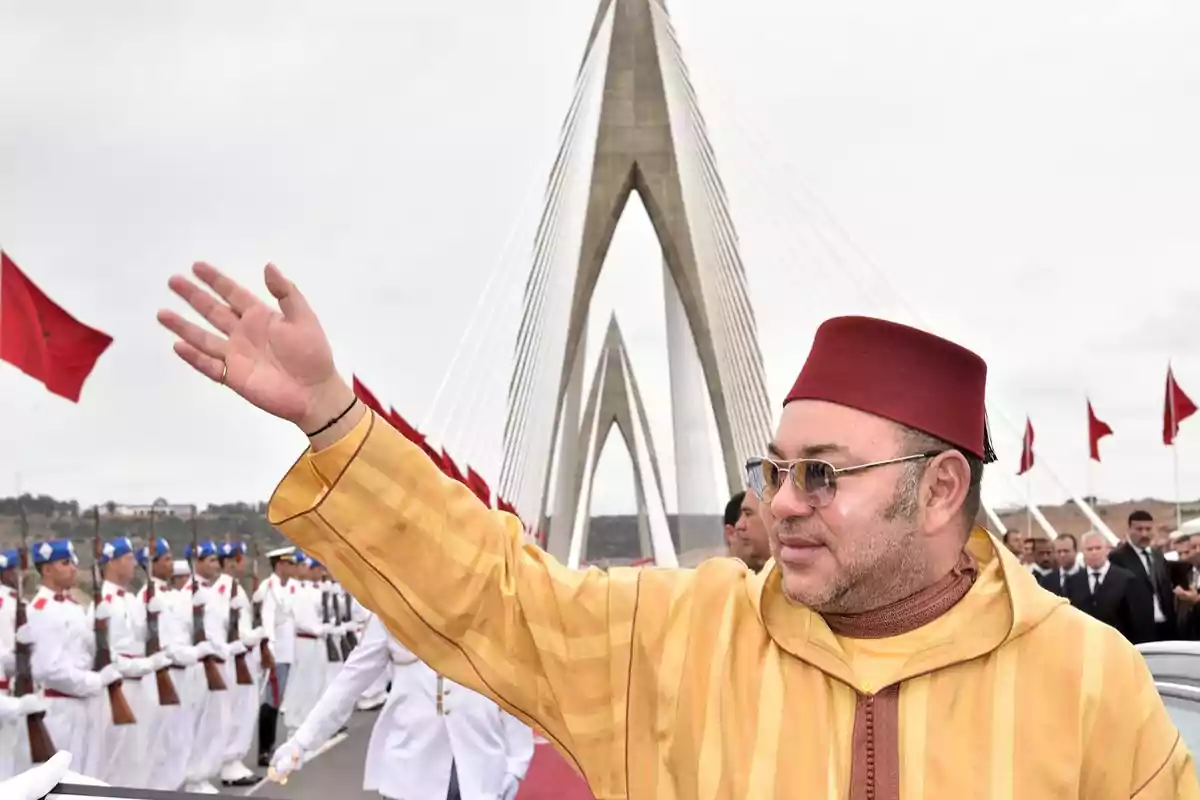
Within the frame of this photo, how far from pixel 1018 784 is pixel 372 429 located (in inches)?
36.9

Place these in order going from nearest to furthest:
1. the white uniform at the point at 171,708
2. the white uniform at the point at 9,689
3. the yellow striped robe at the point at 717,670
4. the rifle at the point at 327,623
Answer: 1. the yellow striped robe at the point at 717,670
2. the white uniform at the point at 9,689
3. the white uniform at the point at 171,708
4. the rifle at the point at 327,623

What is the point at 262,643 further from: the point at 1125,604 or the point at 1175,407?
the point at 1175,407

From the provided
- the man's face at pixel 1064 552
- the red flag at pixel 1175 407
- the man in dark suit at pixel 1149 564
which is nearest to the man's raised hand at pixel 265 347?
the man in dark suit at pixel 1149 564

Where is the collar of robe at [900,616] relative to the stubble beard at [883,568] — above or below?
below

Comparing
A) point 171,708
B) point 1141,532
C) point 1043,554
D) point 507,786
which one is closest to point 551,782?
point 507,786

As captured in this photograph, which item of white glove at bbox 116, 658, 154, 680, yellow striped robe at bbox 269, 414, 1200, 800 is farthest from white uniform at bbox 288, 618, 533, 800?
yellow striped robe at bbox 269, 414, 1200, 800

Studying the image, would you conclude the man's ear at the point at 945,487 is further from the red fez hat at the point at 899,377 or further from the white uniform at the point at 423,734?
the white uniform at the point at 423,734

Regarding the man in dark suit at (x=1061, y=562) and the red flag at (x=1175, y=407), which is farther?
the red flag at (x=1175, y=407)

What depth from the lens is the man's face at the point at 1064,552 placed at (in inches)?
377

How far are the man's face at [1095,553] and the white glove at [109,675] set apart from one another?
23.1 feet

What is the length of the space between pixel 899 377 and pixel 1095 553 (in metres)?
7.70

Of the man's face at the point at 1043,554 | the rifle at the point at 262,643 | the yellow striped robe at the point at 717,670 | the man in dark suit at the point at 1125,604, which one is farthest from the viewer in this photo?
the man's face at the point at 1043,554

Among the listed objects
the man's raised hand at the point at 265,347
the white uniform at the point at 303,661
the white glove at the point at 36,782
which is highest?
the man's raised hand at the point at 265,347

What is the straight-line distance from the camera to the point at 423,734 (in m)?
5.08
